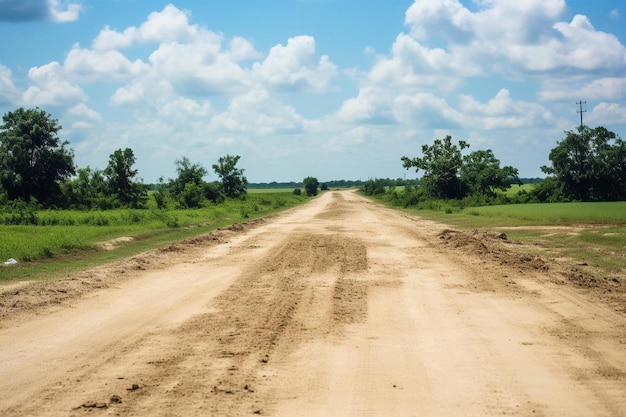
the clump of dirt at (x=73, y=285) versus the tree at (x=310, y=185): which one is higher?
the tree at (x=310, y=185)

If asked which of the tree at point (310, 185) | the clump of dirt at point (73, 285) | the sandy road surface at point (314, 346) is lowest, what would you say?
the sandy road surface at point (314, 346)

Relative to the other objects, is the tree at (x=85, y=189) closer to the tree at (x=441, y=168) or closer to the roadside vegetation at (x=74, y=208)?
the roadside vegetation at (x=74, y=208)

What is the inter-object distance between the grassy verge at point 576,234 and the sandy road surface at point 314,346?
8.89 feet

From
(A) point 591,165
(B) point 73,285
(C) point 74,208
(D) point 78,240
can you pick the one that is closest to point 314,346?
(B) point 73,285

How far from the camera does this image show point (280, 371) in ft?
22.7

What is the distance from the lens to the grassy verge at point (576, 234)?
16517mm

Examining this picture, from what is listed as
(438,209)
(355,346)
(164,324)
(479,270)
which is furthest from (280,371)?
(438,209)

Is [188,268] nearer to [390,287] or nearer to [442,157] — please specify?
[390,287]

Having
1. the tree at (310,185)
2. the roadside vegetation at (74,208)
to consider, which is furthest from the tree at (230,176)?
the tree at (310,185)

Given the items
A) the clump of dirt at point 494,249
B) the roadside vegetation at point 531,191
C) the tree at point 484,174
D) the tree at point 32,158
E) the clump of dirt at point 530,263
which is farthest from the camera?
the tree at point 484,174

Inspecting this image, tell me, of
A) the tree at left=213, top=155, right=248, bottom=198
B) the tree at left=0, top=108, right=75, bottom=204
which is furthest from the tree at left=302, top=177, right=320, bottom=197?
the tree at left=0, top=108, right=75, bottom=204

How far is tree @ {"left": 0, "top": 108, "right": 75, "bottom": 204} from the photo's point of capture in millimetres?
44656

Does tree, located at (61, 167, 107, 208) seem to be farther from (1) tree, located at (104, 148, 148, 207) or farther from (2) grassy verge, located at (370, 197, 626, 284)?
(2) grassy verge, located at (370, 197, 626, 284)

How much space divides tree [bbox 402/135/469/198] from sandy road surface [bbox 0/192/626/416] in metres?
53.7
